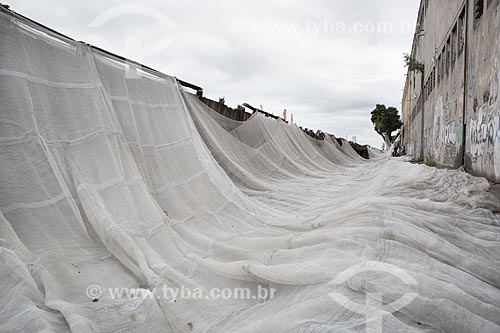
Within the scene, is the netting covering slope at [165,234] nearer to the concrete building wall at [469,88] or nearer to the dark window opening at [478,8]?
the concrete building wall at [469,88]

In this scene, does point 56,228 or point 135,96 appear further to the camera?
point 135,96

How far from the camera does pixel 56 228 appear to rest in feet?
5.93

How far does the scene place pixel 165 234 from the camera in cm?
211

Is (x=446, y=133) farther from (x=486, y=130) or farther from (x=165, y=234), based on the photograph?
(x=165, y=234)

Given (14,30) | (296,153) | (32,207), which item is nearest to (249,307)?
(32,207)

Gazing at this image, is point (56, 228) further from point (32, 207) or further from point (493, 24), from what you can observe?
point (493, 24)

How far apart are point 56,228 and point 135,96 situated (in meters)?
1.53

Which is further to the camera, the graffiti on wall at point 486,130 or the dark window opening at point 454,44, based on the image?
the dark window opening at point 454,44

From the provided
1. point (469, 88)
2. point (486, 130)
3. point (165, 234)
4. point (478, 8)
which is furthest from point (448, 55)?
point (165, 234)

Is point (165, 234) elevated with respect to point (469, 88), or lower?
lower

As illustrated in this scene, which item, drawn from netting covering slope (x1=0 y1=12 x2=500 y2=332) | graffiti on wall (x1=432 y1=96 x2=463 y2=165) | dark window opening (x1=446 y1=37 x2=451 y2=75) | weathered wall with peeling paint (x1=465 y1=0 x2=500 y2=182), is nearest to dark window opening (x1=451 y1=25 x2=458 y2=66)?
dark window opening (x1=446 y1=37 x2=451 y2=75)

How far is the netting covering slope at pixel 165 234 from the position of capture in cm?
119

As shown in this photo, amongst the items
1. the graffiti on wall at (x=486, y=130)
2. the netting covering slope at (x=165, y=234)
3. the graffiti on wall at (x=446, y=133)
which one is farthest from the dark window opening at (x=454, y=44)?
the netting covering slope at (x=165, y=234)

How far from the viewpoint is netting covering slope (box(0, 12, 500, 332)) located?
1.19 meters
